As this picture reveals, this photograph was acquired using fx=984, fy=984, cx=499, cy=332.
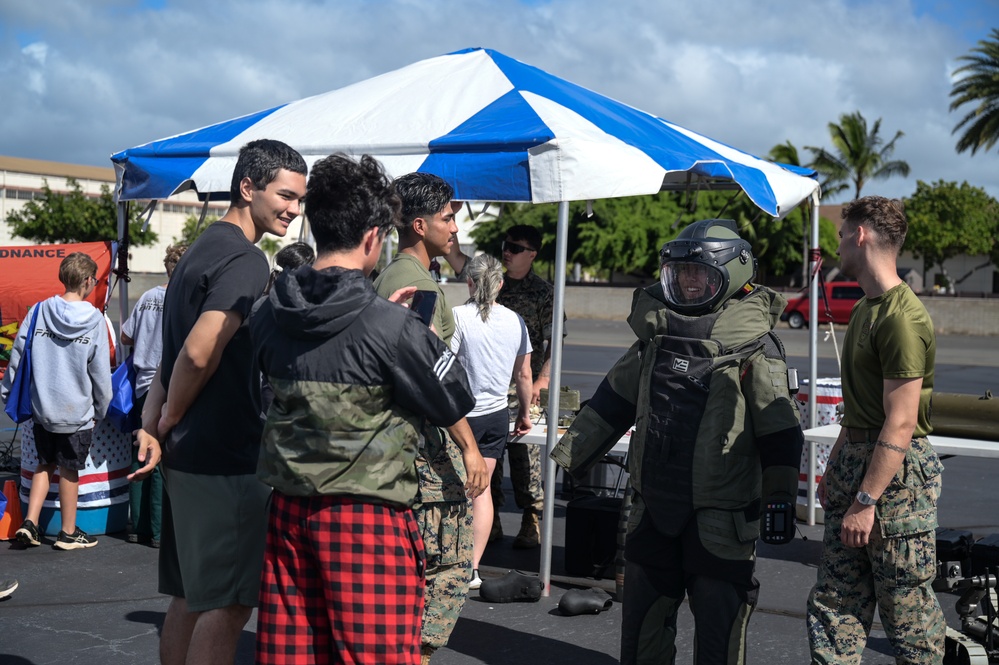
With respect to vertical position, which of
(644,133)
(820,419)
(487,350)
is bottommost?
(820,419)

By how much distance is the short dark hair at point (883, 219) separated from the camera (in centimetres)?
357

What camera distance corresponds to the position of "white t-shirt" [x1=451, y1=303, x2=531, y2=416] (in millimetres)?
5156

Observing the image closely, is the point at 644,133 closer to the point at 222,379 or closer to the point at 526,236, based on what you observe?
the point at 526,236

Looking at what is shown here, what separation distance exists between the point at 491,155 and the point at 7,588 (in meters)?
3.50

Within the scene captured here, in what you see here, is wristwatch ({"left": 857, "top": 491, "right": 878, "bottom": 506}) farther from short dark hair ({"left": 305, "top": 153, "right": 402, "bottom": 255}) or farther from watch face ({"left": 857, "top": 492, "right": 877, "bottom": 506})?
short dark hair ({"left": 305, "top": 153, "right": 402, "bottom": 255})

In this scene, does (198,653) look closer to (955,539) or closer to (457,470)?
(457,470)

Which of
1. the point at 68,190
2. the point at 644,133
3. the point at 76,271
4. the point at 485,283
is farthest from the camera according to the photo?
the point at 68,190

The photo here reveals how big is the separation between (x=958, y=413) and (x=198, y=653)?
4.43 meters

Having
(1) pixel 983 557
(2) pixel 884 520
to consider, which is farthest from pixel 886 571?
(1) pixel 983 557

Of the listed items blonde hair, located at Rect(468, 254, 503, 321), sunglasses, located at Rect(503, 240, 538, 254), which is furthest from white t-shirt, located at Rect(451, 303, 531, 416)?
sunglasses, located at Rect(503, 240, 538, 254)

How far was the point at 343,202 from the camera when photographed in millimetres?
2654

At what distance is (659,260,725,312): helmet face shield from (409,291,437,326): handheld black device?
0.84 meters

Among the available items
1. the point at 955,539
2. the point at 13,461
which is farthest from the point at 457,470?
the point at 13,461

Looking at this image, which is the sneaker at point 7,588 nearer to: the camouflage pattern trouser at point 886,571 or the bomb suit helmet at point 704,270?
the bomb suit helmet at point 704,270
